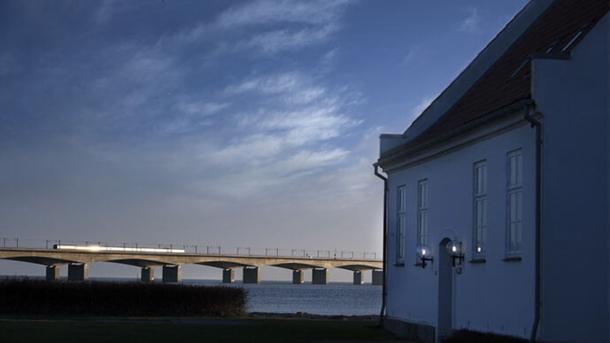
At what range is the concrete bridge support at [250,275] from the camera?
123094mm

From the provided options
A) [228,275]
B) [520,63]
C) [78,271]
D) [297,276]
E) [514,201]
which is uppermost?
[520,63]

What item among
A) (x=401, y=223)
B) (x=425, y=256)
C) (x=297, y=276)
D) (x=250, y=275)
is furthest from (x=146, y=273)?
(x=425, y=256)

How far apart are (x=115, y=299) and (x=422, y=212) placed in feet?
50.9

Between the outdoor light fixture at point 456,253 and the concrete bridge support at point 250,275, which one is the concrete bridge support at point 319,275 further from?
the outdoor light fixture at point 456,253

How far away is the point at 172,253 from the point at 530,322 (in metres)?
93.8

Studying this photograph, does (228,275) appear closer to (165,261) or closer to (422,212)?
(165,261)

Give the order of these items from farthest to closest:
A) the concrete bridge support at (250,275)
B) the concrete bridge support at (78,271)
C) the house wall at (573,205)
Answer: the concrete bridge support at (250,275), the concrete bridge support at (78,271), the house wall at (573,205)

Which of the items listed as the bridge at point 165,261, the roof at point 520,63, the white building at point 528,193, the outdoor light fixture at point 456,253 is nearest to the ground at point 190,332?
the white building at point 528,193

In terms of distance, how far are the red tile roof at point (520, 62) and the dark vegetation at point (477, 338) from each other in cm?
420

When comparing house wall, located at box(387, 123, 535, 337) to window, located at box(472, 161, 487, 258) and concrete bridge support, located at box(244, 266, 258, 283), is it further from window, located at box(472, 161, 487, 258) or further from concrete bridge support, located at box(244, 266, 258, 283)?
concrete bridge support, located at box(244, 266, 258, 283)

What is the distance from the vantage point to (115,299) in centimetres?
3594

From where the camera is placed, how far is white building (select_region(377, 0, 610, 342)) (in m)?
17.3

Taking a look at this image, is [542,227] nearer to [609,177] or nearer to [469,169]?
[609,177]

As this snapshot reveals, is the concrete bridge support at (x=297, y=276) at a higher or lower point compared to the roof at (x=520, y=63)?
lower
